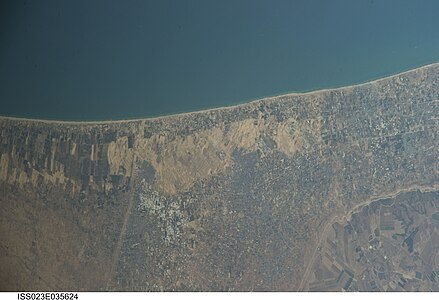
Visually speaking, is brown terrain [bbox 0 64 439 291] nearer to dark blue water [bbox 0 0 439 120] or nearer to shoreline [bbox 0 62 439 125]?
shoreline [bbox 0 62 439 125]

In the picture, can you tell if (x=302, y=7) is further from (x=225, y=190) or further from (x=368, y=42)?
(x=225, y=190)

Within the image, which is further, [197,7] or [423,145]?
[197,7]

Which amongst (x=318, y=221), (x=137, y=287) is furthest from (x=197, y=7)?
(x=137, y=287)

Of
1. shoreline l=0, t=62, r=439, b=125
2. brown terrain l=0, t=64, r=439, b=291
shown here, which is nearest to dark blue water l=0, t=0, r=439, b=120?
shoreline l=0, t=62, r=439, b=125

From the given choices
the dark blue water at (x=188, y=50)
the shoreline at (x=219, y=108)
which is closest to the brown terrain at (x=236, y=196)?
the shoreline at (x=219, y=108)

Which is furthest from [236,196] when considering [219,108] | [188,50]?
[188,50]

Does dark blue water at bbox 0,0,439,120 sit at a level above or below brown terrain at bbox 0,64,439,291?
above

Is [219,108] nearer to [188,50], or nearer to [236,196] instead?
[188,50]

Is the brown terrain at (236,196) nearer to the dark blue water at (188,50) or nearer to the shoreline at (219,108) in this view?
the shoreline at (219,108)
